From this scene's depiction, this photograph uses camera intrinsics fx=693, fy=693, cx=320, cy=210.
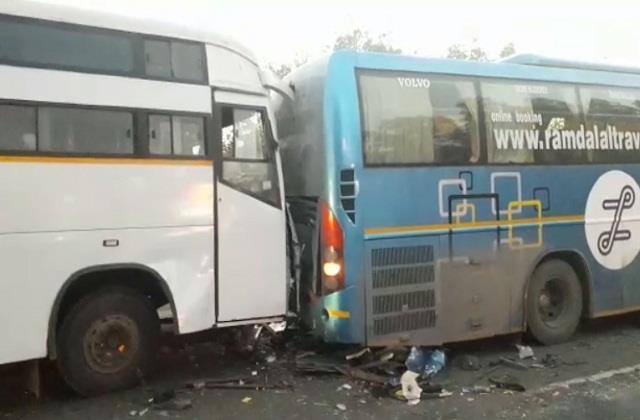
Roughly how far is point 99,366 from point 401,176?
322 cm

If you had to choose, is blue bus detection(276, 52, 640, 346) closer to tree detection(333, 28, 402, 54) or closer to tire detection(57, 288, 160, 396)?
tire detection(57, 288, 160, 396)

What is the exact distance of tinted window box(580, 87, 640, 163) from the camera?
8.04 metres

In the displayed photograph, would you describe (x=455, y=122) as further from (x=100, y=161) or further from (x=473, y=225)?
(x=100, y=161)

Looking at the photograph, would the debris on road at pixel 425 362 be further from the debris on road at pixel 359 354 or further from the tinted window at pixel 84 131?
the tinted window at pixel 84 131

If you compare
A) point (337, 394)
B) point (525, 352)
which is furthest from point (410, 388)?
point (525, 352)

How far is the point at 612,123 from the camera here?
27.0 ft

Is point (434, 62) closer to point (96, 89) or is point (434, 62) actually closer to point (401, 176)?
point (401, 176)

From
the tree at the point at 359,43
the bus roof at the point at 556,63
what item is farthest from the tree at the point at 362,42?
the bus roof at the point at 556,63

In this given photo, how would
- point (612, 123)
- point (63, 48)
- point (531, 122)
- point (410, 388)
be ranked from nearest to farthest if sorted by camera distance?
point (63, 48), point (410, 388), point (531, 122), point (612, 123)

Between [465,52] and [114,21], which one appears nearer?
[114,21]

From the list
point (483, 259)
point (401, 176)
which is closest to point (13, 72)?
point (401, 176)

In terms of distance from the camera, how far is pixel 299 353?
23.7 ft

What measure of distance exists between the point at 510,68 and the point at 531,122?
0.63m

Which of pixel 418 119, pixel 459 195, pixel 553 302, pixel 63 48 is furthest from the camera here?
pixel 553 302
